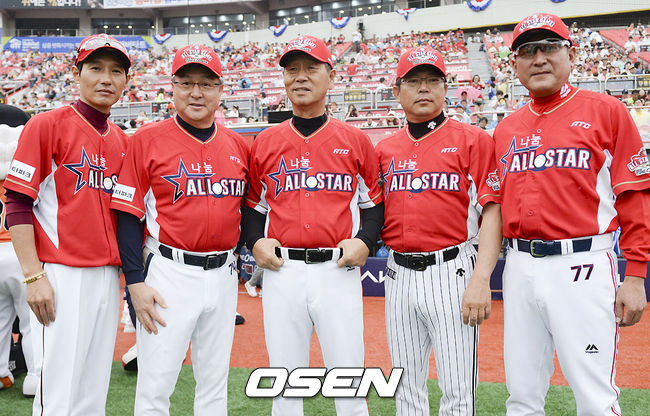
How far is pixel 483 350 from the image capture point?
530 cm

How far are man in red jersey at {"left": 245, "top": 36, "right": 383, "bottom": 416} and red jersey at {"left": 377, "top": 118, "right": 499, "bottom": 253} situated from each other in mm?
140

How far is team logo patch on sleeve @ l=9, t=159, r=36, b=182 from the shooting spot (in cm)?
233

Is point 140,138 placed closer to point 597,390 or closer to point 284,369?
point 284,369

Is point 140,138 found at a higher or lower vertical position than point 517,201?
higher

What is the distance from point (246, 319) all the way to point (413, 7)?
1312 inches

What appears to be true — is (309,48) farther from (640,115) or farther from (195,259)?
(640,115)

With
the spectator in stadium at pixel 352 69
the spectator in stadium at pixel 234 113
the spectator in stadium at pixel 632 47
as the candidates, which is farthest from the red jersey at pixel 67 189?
the spectator in stadium at pixel 632 47

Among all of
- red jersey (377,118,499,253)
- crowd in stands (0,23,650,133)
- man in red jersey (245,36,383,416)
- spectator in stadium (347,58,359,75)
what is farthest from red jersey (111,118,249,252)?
spectator in stadium (347,58,359,75)

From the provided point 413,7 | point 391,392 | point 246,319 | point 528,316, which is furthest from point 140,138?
point 413,7

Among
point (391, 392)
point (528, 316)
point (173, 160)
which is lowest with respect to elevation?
point (391, 392)

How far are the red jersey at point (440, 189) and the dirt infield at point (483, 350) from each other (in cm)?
240

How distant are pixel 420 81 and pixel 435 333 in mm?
1405

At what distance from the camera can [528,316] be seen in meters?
2.34

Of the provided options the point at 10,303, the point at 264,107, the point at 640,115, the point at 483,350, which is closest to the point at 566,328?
the point at 483,350
